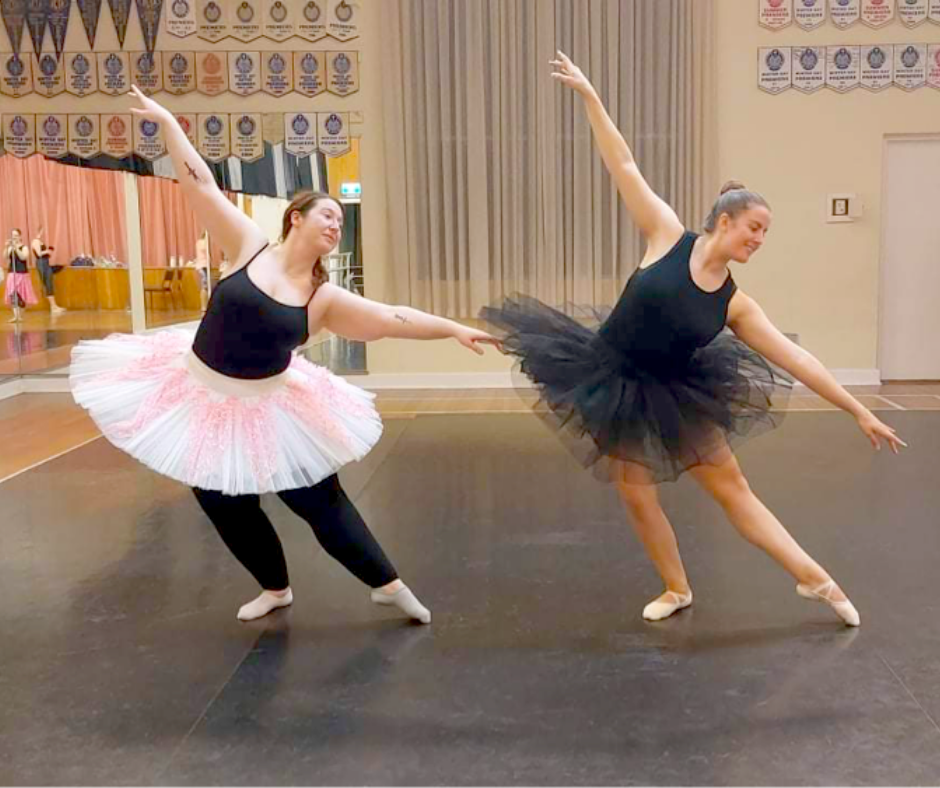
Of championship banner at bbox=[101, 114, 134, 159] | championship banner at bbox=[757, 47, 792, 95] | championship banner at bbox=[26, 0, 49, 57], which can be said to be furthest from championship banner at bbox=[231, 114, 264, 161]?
championship banner at bbox=[757, 47, 792, 95]

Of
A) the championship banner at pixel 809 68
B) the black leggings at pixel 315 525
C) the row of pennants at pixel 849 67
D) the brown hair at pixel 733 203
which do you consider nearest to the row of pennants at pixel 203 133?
the row of pennants at pixel 849 67

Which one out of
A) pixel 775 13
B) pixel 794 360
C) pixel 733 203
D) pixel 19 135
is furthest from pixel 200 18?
pixel 794 360

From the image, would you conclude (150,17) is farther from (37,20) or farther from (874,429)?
(874,429)

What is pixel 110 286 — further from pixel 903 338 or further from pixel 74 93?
pixel 903 338

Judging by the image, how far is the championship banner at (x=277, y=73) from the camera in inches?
288

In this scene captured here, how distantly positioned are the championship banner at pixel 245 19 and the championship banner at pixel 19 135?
173 centimetres

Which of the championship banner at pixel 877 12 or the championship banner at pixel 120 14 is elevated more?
the championship banner at pixel 120 14

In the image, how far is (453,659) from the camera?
250 cm

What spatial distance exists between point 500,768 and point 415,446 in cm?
339

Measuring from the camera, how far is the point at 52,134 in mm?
7418

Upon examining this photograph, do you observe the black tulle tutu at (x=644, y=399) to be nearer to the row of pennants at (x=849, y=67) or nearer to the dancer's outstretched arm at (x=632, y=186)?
the dancer's outstretched arm at (x=632, y=186)

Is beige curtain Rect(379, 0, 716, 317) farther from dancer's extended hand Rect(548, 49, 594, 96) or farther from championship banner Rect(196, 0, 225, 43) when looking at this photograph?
dancer's extended hand Rect(548, 49, 594, 96)

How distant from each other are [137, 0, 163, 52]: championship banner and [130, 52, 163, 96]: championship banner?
4.0 inches

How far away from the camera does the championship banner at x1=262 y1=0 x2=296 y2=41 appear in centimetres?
724
